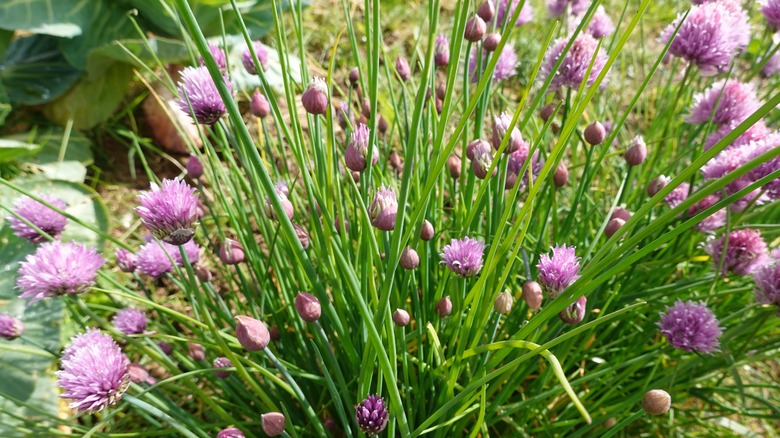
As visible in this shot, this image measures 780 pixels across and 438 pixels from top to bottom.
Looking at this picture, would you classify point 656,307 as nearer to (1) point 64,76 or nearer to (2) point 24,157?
(2) point 24,157

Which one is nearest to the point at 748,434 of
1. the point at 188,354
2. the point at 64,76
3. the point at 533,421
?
the point at 533,421

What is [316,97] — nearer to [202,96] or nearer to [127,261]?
[202,96]

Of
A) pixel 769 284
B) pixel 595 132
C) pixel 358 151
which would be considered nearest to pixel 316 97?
pixel 358 151

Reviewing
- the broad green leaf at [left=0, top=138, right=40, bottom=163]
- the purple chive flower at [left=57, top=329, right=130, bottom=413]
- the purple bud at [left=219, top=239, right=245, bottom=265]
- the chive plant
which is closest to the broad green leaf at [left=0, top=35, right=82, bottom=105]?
the broad green leaf at [left=0, top=138, right=40, bottom=163]

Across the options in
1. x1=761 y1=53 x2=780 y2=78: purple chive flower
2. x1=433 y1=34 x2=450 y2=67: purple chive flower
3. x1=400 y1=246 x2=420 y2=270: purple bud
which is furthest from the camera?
x1=761 y1=53 x2=780 y2=78: purple chive flower

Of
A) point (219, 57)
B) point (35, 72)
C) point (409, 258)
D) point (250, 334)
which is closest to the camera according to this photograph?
point (250, 334)

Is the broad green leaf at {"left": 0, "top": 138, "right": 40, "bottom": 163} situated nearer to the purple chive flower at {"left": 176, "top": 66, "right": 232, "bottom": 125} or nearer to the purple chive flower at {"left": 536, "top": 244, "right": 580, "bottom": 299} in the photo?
the purple chive flower at {"left": 176, "top": 66, "right": 232, "bottom": 125}

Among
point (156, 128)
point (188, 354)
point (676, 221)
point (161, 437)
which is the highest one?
point (156, 128)
